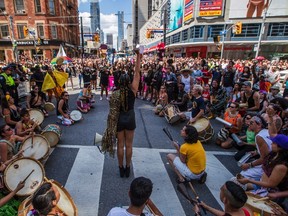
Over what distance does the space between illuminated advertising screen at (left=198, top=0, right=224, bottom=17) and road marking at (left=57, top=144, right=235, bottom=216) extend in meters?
41.4

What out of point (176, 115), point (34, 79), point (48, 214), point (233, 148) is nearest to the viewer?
point (48, 214)

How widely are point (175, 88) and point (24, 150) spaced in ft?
21.1

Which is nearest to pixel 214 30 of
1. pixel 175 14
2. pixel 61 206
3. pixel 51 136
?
pixel 175 14

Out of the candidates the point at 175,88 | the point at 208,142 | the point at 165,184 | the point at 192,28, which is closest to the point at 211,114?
the point at 175,88

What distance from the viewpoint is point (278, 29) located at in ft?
126

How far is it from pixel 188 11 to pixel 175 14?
1072 cm

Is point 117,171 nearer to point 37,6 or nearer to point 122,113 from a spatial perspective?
point 122,113

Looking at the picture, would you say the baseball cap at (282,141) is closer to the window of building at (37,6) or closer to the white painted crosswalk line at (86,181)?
the white painted crosswalk line at (86,181)

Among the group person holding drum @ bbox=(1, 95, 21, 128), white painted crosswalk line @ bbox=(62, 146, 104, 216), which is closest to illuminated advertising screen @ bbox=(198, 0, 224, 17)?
person holding drum @ bbox=(1, 95, 21, 128)

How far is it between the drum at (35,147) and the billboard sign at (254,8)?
143 ft

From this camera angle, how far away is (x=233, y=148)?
18.4 ft

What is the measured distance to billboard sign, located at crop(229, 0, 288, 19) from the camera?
122 feet

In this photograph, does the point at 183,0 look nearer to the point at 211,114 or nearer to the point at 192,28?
the point at 192,28

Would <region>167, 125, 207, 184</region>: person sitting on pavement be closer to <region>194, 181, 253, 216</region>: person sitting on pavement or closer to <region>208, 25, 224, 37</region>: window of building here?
<region>194, 181, 253, 216</region>: person sitting on pavement
